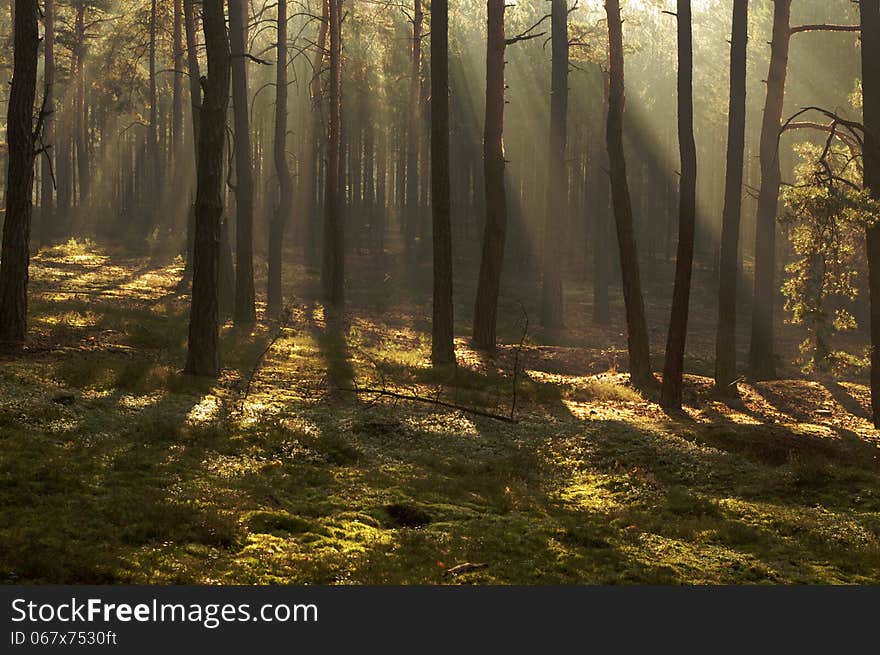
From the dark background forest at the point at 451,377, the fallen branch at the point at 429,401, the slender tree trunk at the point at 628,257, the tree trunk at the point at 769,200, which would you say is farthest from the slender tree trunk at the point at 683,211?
the tree trunk at the point at 769,200

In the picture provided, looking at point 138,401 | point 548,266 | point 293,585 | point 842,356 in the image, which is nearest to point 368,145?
point 548,266

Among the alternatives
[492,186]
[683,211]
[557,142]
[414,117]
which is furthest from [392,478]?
[414,117]

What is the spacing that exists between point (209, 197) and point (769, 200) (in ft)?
47.0

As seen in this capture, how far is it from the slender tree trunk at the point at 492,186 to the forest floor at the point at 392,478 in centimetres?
350

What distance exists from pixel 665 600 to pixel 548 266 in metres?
23.3

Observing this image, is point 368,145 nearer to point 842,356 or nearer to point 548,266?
point 548,266

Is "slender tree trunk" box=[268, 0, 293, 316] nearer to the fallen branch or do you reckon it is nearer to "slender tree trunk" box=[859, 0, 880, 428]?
the fallen branch

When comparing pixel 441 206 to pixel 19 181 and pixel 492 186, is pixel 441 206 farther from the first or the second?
pixel 19 181

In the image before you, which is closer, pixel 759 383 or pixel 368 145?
pixel 759 383

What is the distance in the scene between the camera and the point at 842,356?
728 inches

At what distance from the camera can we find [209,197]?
587 inches

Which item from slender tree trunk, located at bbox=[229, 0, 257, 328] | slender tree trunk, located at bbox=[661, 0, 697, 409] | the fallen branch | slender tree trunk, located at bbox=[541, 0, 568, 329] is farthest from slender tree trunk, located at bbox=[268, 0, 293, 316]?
slender tree trunk, located at bbox=[661, 0, 697, 409]

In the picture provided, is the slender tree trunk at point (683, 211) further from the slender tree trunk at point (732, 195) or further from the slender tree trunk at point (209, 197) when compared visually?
the slender tree trunk at point (209, 197)

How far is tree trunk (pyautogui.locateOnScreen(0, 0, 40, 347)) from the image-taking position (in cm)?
1500
